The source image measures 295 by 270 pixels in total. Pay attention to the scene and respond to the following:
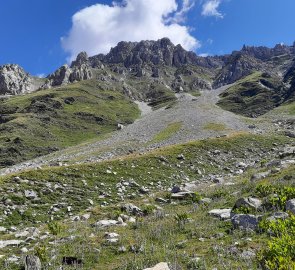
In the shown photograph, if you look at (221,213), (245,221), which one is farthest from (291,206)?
(221,213)

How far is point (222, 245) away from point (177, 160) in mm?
A: 28940

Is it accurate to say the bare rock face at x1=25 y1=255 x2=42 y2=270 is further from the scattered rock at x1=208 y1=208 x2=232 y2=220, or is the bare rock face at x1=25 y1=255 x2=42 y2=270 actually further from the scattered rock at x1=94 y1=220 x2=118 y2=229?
the scattered rock at x1=208 y1=208 x2=232 y2=220

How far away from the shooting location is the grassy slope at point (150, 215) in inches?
545

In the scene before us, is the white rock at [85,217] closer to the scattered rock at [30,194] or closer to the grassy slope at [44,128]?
the scattered rock at [30,194]

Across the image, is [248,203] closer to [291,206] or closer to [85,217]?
[291,206]

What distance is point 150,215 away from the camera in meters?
21.3

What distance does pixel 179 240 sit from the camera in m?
15.7

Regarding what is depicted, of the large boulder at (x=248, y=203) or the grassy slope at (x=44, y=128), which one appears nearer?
the large boulder at (x=248, y=203)

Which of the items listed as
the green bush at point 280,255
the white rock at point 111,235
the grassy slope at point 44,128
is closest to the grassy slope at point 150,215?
the white rock at point 111,235

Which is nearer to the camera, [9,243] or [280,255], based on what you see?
[280,255]

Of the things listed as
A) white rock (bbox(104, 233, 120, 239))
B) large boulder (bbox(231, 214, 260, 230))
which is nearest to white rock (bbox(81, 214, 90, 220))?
white rock (bbox(104, 233, 120, 239))

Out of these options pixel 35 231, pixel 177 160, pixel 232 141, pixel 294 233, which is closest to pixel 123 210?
pixel 35 231

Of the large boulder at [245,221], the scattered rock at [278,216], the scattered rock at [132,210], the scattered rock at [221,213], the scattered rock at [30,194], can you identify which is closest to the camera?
the scattered rock at [278,216]

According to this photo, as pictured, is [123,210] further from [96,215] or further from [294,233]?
[294,233]
